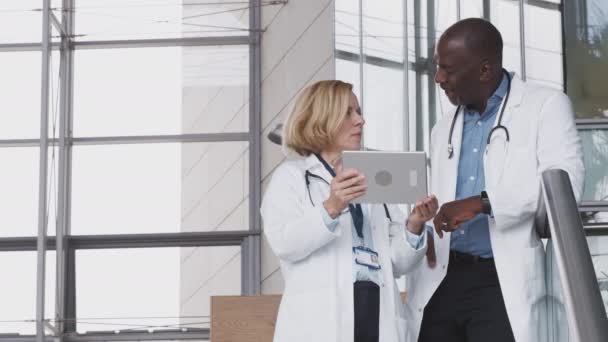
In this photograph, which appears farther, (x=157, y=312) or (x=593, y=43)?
(x=157, y=312)

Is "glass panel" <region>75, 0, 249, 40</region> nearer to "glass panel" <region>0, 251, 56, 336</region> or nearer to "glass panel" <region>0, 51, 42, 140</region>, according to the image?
"glass panel" <region>0, 51, 42, 140</region>

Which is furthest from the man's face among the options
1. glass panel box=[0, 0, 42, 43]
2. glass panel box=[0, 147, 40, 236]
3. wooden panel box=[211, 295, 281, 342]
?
glass panel box=[0, 0, 42, 43]

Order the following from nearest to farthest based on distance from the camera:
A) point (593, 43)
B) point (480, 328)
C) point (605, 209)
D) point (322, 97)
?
1. point (480, 328)
2. point (322, 97)
3. point (605, 209)
4. point (593, 43)

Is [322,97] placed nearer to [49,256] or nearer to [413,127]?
[413,127]

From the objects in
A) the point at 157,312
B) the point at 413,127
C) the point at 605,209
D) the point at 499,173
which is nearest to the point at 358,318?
the point at 499,173

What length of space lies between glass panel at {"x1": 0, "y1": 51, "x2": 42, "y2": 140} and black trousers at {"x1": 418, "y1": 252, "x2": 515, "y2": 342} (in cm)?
988

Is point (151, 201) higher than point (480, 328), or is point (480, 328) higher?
point (151, 201)

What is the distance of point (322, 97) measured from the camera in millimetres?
3885

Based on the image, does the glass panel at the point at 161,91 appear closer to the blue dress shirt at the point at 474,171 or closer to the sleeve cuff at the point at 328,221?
the blue dress shirt at the point at 474,171

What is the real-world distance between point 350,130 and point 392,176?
27cm

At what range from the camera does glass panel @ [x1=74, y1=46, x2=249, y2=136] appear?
42.8 ft

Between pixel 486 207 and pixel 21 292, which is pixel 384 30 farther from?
pixel 21 292

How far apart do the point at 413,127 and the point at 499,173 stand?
12.9ft

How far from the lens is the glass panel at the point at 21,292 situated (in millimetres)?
12648
